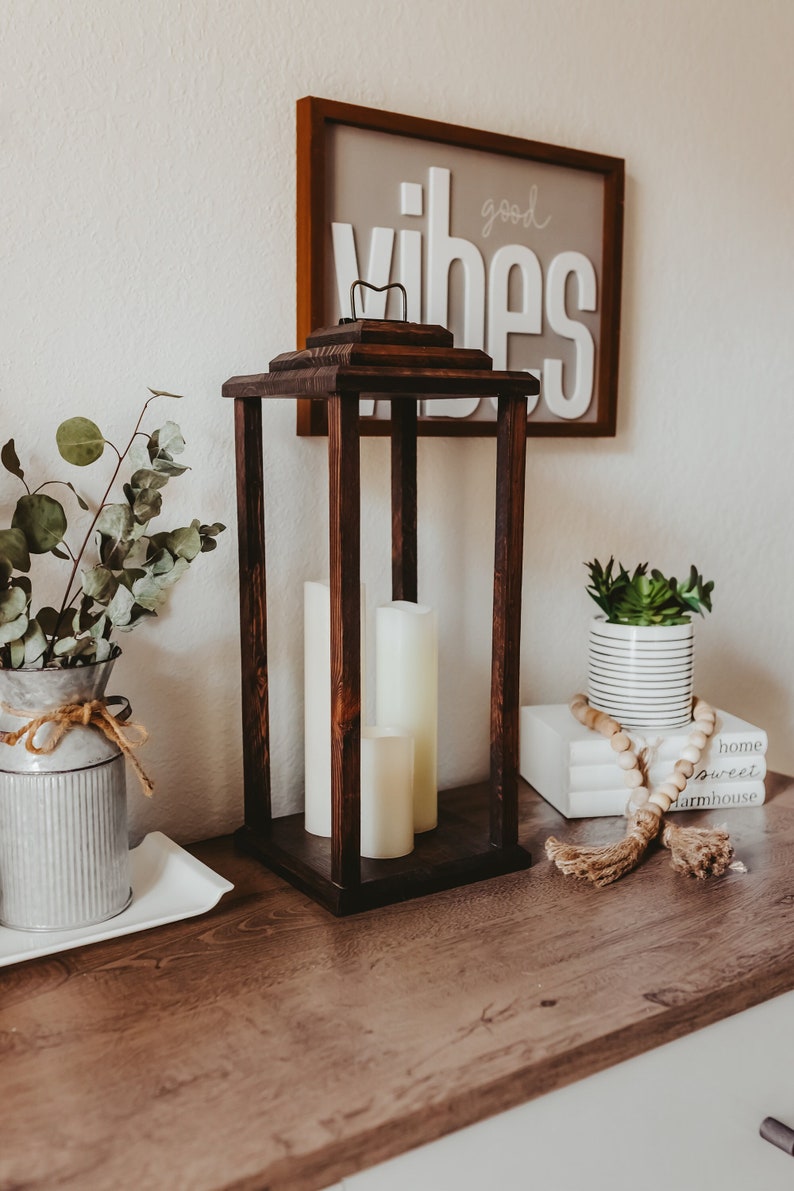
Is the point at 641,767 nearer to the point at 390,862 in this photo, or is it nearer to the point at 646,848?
the point at 646,848

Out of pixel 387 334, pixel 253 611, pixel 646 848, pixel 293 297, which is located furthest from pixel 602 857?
pixel 293 297

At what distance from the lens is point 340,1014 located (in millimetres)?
761

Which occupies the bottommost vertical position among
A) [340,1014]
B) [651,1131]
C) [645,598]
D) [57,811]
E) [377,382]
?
[651,1131]

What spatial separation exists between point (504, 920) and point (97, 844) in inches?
13.9

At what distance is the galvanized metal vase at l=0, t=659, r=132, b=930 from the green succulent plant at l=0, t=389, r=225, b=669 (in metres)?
0.02

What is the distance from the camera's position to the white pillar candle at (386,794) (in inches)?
39.1

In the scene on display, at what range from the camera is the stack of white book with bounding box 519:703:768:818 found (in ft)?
3.77

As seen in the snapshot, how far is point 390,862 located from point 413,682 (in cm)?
18

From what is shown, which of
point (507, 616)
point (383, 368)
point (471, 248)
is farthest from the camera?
point (471, 248)

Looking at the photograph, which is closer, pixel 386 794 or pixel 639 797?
pixel 386 794

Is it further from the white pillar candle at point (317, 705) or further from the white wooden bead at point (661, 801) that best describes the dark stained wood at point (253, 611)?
the white wooden bead at point (661, 801)

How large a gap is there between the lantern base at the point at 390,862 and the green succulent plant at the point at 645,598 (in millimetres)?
289

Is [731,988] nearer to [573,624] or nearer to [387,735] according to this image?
[387,735]

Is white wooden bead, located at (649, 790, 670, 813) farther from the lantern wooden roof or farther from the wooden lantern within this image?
the lantern wooden roof
